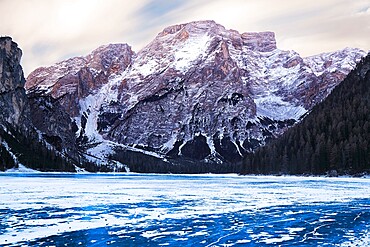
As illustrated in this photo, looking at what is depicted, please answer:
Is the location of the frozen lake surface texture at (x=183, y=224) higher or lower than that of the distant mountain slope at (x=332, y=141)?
lower

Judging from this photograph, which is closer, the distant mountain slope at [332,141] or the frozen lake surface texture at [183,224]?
the frozen lake surface texture at [183,224]

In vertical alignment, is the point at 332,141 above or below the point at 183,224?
above

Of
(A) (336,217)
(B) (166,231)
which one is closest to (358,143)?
(A) (336,217)

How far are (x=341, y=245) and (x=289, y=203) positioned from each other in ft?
66.4

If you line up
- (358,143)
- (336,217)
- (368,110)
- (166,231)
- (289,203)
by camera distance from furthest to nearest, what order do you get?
(368,110) → (358,143) → (289,203) → (336,217) → (166,231)

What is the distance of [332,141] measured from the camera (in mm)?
139875

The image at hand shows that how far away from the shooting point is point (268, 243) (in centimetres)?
2108

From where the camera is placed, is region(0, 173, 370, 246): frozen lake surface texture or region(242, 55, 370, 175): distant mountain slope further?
region(242, 55, 370, 175): distant mountain slope

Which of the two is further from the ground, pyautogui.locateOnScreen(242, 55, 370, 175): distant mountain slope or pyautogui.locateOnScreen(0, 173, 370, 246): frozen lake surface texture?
pyautogui.locateOnScreen(242, 55, 370, 175): distant mountain slope

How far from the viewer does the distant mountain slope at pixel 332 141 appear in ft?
415

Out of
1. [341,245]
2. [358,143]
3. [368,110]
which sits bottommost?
[341,245]

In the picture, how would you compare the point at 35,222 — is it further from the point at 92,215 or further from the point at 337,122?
the point at 337,122

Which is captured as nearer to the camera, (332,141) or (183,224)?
(183,224)

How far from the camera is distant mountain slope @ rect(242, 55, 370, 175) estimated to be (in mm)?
126475
